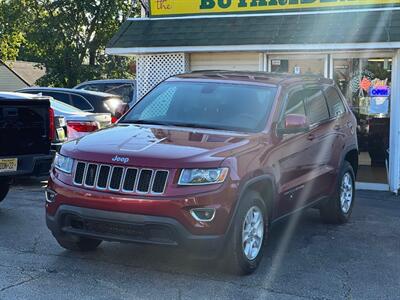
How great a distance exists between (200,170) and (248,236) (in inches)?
34.0

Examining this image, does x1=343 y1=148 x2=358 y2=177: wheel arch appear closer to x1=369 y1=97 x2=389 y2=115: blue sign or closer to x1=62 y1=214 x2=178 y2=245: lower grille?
x1=369 y1=97 x2=389 y2=115: blue sign

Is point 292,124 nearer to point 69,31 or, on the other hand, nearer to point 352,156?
point 352,156

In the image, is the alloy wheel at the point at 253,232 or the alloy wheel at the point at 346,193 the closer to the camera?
the alloy wheel at the point at 253,232

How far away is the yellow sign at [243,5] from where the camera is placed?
9.93m

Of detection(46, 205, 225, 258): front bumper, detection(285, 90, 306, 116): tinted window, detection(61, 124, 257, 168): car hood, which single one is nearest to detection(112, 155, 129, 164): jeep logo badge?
detection(61, 124, 257, 168): car hood

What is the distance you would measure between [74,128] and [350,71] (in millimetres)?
4911

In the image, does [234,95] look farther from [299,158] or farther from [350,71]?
[350,71]

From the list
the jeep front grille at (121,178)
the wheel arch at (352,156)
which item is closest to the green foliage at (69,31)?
the wheel arch at (352,156)

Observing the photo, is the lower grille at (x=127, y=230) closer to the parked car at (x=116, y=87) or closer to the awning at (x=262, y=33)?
the awning at (x=262, y=33)

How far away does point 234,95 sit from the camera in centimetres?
612

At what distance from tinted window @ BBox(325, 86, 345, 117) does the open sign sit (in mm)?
2667

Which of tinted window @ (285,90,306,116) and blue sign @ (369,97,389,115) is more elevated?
tinted window @ (285,90,306,116)

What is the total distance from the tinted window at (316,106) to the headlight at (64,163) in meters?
2.83

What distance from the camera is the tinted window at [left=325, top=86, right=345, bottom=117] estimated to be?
732 cm
